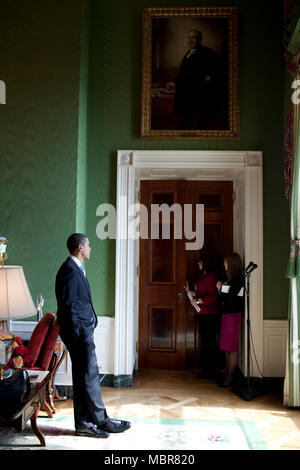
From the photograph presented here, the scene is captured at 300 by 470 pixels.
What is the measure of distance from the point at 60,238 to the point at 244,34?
3.47 m

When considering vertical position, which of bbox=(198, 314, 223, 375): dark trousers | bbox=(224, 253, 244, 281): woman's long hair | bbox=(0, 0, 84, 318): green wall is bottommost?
bbox=(198, 314, 223, 375): dark trousers

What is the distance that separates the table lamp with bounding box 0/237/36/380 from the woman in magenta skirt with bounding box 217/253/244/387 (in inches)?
99.4

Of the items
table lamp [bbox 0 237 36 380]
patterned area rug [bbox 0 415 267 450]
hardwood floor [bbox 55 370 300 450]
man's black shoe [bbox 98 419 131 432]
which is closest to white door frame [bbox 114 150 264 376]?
hardwood floor [bbox 55 370 300 450]

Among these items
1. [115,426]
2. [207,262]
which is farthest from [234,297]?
[115,426]

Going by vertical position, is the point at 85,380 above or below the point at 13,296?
below

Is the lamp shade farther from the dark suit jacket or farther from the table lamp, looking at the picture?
the dark suit jacket

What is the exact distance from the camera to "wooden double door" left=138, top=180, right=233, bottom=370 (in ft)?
18.4

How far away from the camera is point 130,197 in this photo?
4922 mm

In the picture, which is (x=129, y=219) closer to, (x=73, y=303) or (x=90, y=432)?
(x=73, y=303)

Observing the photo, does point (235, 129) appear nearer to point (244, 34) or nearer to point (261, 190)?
point (261, 190)

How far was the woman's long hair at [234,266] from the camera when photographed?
483cm

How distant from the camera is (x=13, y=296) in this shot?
9.68 ft

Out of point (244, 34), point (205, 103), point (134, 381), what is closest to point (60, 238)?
point (134, 381)

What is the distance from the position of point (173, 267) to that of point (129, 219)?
1.17m
